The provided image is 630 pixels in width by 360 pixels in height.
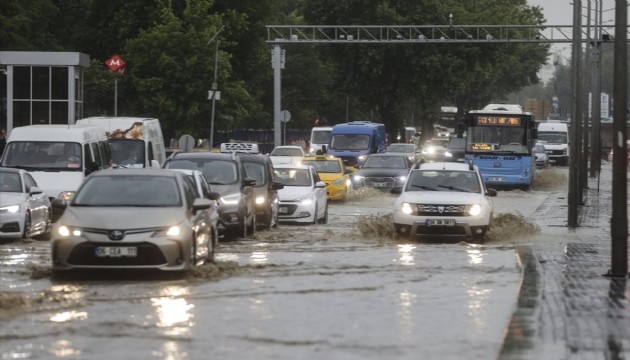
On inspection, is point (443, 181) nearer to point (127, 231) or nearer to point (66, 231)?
point (127, 231)

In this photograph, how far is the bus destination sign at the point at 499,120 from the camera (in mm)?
54031

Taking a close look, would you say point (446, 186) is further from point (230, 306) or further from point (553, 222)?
point (230, 306)

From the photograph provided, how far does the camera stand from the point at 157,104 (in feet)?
198

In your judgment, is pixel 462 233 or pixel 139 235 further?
pixel 462 233

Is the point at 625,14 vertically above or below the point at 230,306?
above

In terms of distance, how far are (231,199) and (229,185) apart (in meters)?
0.66

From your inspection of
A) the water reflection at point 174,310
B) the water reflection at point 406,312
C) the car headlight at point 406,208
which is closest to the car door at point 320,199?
the car headlight at point 406,208

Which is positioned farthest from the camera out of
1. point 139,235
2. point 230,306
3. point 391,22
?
point 391,22

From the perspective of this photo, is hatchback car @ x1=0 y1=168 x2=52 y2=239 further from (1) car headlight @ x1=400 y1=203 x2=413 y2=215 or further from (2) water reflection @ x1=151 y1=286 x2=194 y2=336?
(2) water reflection @ x1=151 y1=286 x2=194 y2=336

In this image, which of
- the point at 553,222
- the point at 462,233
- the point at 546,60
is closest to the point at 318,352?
the point at 462,233

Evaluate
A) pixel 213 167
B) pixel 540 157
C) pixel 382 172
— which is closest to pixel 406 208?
pixel 213 167

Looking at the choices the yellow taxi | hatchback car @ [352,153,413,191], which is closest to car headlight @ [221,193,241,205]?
the yellow taxi

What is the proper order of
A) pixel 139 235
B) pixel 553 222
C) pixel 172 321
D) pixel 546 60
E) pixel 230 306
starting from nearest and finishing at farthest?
pixel 172 321 → pixel 230 306 → pixel 139 235 → pixel 553 222 → pixel 546 60

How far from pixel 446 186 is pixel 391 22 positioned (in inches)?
2129
